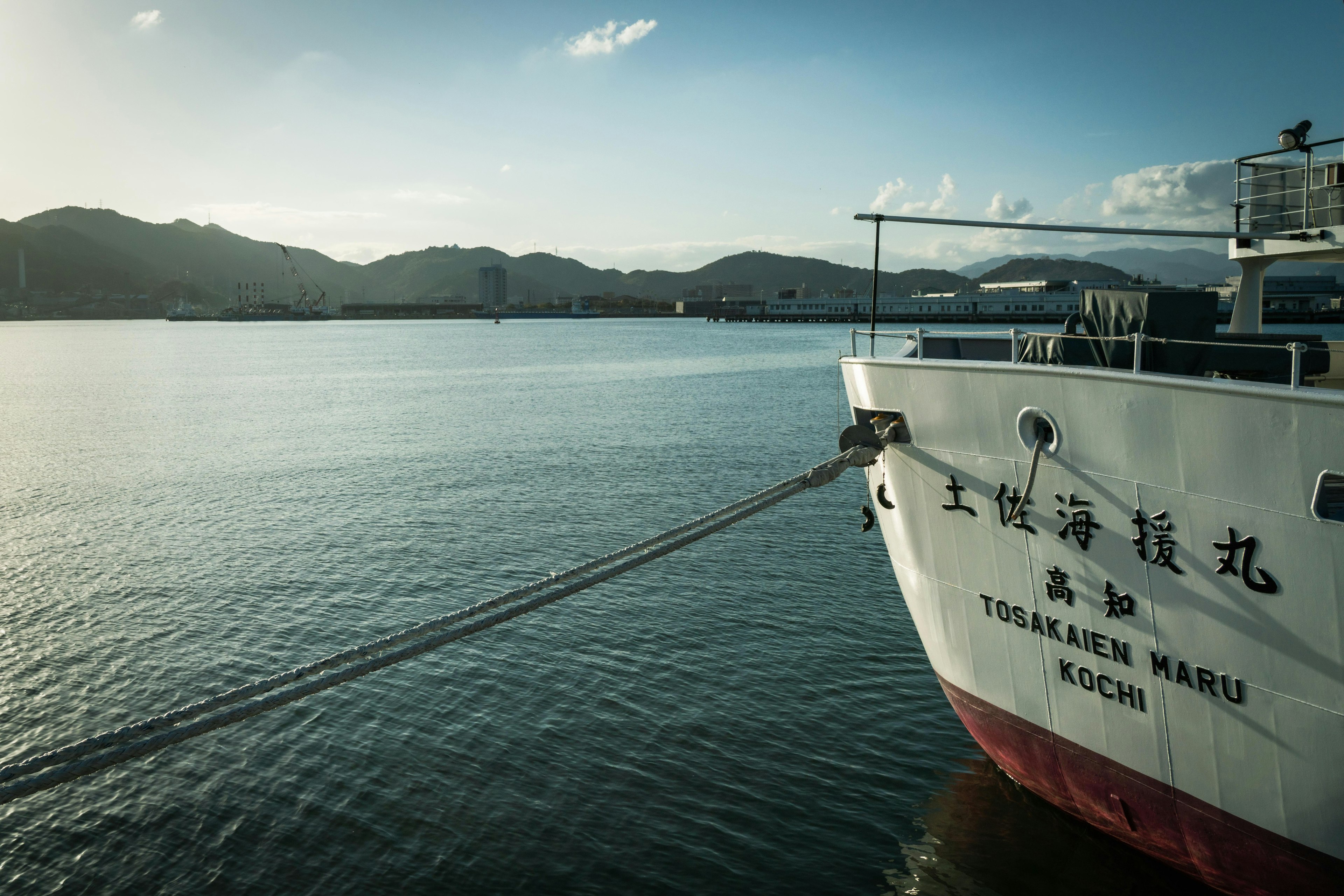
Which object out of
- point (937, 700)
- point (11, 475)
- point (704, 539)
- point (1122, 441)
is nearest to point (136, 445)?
point (11, 475)

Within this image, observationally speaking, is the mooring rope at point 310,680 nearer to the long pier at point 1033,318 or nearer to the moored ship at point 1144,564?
the moored ship at point 1144,564

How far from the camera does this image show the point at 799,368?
245ft

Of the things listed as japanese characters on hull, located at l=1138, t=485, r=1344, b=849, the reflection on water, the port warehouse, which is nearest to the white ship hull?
japanese characters on hull, located at l=1138, t=485, r=1344, b=849

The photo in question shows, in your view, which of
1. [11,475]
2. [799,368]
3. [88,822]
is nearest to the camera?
[88,822]

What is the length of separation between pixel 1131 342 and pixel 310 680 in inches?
282

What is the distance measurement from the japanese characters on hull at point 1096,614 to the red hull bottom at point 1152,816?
10.0 inches

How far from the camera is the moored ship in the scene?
5645mm

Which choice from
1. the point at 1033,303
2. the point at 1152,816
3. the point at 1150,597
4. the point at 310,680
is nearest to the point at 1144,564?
the point at 1150,597

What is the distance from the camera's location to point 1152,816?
698 cm

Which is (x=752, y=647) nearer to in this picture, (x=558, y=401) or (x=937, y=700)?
(x=937, y=700)

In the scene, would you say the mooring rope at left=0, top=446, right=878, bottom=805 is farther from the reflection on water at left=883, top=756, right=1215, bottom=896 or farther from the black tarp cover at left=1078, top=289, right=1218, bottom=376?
the reflection on water at left=883, top=756, right=1215, bottom=896

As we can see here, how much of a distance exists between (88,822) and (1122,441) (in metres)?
11.0

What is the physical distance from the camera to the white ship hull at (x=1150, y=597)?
5.62m

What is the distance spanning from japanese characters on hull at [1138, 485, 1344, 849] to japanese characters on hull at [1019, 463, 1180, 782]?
0.44 ft
